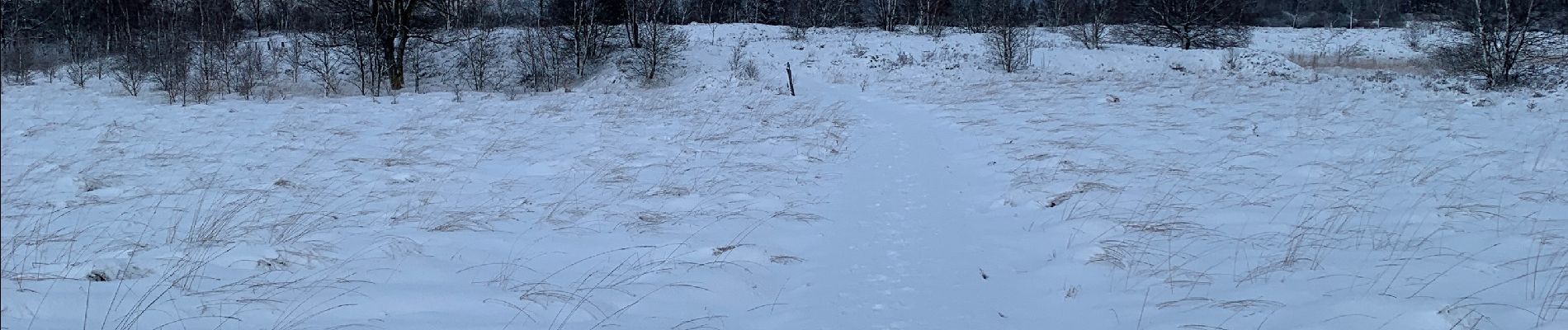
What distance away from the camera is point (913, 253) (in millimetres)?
5395

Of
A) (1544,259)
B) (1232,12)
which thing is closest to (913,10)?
(1232,12)

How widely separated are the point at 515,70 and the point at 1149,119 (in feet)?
80.3

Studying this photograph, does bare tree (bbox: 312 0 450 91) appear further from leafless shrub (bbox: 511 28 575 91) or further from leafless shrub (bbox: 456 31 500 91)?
leafless shrub (bbox: 511 28 575 91)

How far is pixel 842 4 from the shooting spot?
5438 cm

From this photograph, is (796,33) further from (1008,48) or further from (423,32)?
(423,32)

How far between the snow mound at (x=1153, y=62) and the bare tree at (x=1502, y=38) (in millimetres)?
5831

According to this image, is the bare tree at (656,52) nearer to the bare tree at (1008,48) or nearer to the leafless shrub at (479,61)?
the leafless shrub at (479,61)

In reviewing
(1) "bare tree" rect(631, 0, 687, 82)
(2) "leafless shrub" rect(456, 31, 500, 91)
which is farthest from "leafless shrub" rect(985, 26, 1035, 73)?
(2) "leafless shrub" rect(456, 31, 500, 91)

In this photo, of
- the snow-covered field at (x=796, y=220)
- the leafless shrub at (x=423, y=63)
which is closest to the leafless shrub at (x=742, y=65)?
the leafless shrub at (x=423, y=63)

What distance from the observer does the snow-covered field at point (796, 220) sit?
4.04 m

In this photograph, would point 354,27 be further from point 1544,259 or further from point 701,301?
point 1544,259

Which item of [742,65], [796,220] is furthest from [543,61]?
[796,220]

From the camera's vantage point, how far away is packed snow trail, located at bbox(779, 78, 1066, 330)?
14.0ft

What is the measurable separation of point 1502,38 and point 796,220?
20657 mm
